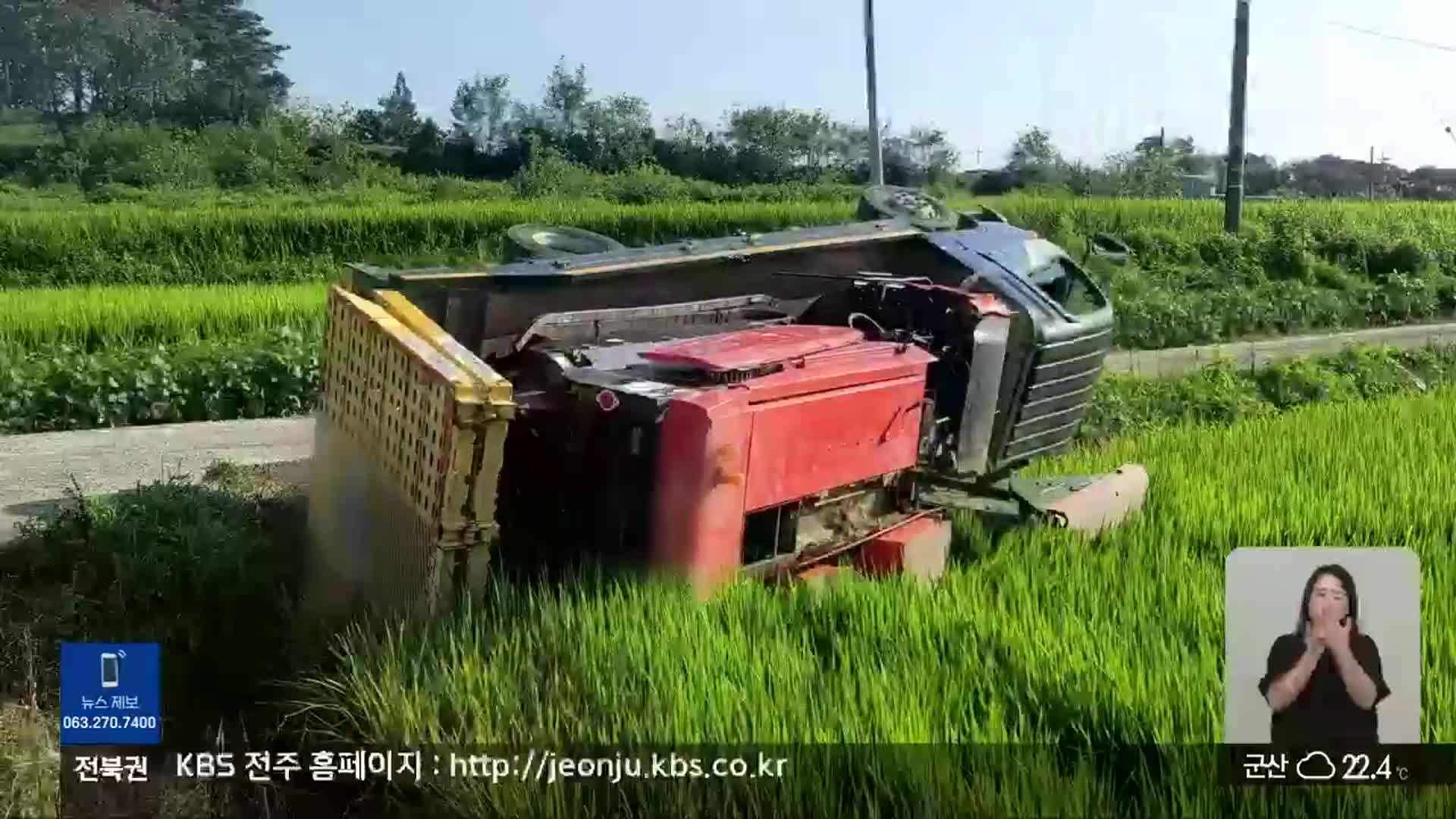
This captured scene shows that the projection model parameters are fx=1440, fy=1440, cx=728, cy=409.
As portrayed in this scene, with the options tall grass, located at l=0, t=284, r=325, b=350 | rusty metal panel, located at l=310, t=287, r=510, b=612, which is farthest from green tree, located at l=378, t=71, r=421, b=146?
rusty metal panel, located at l=310, t=287, r=510, b=612

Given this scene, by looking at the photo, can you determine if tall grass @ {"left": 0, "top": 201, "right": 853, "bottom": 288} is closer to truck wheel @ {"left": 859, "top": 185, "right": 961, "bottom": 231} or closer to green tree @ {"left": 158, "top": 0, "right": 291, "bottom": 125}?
green tree @ {"left": 158, "top": 0, "right": 291, "bottom": 125}

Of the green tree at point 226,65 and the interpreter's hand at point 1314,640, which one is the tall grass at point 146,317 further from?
the interpreter's hand at point 1314,640

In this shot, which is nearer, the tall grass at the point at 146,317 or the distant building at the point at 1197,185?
the tall grass at the point at 146,317

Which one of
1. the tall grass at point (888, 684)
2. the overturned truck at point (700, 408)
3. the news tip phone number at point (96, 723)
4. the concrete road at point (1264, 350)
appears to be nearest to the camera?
the tall grass at point (888, 684)

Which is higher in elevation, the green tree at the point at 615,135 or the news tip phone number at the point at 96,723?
the green tree at the point at 615,135

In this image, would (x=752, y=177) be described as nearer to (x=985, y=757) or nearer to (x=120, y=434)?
(x=120, y=434)

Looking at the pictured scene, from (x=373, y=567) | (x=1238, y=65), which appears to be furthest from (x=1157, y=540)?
(x=1238, y=65)

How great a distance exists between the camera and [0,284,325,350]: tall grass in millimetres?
9359

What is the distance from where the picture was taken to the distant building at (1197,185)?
17.4m

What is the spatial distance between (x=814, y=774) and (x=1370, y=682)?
3.11 ft

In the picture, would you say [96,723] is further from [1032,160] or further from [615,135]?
[615,135]

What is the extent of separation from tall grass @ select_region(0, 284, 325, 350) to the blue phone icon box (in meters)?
6.46

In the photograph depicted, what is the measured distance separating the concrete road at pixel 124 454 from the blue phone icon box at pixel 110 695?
254 centimetres

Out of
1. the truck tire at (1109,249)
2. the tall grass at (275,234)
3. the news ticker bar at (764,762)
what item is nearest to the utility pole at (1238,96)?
the tall grass at (275,234)
